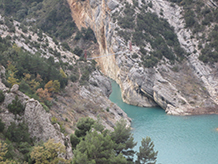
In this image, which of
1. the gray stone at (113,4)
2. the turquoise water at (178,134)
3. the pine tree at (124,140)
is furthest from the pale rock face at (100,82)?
the gray stone at (113,4)

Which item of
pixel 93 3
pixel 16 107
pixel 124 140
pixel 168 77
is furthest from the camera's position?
pixel 93 3

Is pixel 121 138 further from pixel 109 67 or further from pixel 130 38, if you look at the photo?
pixel 109 67

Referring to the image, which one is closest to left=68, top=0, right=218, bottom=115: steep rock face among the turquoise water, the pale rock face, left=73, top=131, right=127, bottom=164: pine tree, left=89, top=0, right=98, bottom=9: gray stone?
the turquoise water

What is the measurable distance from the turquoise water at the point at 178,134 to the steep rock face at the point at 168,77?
3176 mm

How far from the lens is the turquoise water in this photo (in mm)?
30278

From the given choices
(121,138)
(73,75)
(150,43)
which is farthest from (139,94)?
(121,138)

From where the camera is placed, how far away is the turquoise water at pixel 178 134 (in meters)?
30.3

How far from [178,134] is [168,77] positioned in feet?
60.2

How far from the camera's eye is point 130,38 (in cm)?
5903

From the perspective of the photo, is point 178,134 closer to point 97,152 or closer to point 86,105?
point 86,105

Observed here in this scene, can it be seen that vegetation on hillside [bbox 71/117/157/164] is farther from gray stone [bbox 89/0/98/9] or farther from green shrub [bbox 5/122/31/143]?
gray stone [bbox 89/0/98/9]

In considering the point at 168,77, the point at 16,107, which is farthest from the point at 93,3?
the point at 16,107

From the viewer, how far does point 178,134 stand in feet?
123

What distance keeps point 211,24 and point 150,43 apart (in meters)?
15.8
